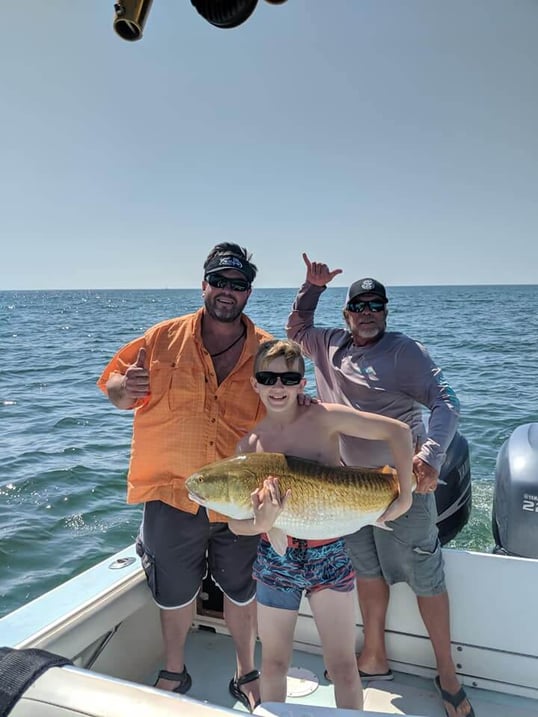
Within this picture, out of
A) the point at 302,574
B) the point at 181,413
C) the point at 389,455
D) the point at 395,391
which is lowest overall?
the point at 302,574

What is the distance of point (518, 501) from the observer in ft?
13.1

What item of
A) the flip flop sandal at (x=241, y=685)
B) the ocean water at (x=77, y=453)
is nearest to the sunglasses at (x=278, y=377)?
the flip flop sandal at (x=241, y=685)

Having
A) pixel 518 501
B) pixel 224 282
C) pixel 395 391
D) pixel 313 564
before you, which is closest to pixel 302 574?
pixel 313 564

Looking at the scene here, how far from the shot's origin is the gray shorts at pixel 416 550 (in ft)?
9.98

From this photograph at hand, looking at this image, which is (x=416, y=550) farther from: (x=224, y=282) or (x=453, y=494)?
(x=224, y=282)

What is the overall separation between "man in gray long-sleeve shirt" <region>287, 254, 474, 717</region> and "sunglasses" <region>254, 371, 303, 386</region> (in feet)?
2.47

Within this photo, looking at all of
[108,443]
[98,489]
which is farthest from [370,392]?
[108,443]

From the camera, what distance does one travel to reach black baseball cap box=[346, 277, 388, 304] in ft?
10.5

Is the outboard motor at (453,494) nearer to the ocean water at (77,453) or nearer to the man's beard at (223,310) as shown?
the ocean water at (77,453)

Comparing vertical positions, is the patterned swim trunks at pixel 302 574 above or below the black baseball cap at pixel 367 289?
below

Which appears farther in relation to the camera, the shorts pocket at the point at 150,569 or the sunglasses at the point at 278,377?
the shorts pocket at the point at 150,569

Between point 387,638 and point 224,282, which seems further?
point 387,638

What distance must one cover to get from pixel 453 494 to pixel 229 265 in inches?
109

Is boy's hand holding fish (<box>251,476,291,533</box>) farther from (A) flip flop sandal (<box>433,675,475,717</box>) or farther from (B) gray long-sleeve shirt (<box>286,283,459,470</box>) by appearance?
(A) flip flop sandal (<box>433,675,475,717</box>)
